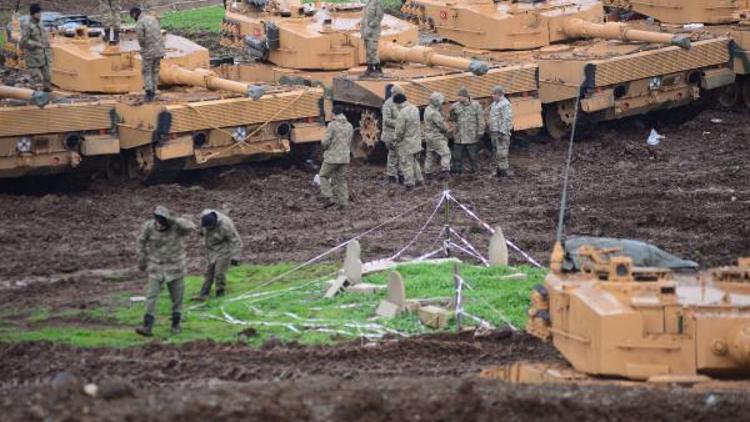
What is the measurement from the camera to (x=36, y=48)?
22797mm

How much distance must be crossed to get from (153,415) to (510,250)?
782 centimetres

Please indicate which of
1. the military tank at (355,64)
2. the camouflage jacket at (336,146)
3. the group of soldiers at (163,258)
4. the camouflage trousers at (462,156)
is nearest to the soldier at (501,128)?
the camouflage trousers at (462,156)

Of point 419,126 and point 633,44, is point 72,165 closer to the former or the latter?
point 419,126

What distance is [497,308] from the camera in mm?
15789

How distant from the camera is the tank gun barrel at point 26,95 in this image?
21656mm

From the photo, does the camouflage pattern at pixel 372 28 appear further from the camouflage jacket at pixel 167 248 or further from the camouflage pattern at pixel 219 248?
the camouflage jacket at pixel 167 248

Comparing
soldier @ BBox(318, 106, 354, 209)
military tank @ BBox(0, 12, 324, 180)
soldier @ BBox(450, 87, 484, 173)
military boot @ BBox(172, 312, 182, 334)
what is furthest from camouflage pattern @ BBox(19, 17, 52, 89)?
military boot @ BBox(172, 312, 182, 334)

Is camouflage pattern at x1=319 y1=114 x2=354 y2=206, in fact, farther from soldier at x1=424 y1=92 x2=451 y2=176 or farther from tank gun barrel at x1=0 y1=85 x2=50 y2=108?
tank gun barrel at x1=0 y1=85 x2=50 y2=108

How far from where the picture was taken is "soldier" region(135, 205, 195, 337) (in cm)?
1534

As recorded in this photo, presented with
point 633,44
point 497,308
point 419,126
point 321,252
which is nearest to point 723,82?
point 633,44

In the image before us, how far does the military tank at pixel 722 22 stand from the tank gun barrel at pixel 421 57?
4709 millimetres

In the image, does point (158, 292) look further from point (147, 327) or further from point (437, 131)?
point (437, 131)

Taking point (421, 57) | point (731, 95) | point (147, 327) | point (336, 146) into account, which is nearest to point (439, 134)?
point (336, 146)

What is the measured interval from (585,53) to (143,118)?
7.10 m
